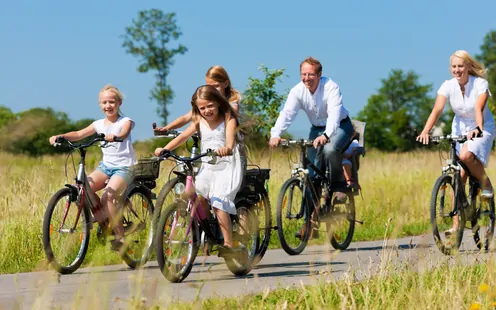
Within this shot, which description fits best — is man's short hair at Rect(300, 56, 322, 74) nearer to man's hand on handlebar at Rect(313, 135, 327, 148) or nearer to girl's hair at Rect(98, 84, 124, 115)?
man's hand on handlebar at Rect(313, 135, 327, 148)

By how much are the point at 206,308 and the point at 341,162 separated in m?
4.82

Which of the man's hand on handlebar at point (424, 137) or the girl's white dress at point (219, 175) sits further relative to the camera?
the man's hand on handlebar at point (424, 137)

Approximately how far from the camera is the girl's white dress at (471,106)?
10016mm

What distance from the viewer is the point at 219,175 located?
7.89 meters

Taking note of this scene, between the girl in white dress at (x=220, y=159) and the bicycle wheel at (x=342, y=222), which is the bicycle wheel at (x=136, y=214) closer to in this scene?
the girl in white dress at (x=220, y=159)

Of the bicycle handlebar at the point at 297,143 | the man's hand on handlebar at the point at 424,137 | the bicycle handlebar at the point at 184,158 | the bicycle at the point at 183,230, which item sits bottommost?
the bicycle at the point at 183,230

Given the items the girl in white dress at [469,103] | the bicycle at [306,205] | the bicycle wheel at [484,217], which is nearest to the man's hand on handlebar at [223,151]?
the bicycle at [306,205]

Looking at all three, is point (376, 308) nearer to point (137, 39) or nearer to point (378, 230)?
point (378, 230)

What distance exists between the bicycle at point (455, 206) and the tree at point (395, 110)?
85.0 metres

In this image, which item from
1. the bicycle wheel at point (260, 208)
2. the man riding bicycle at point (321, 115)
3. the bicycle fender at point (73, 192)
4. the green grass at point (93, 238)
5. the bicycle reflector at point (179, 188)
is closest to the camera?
the bicycle reflector at point (179, 188)

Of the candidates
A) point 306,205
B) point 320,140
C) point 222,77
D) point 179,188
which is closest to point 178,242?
point 179,188

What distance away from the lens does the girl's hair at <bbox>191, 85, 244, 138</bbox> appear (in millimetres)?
7879

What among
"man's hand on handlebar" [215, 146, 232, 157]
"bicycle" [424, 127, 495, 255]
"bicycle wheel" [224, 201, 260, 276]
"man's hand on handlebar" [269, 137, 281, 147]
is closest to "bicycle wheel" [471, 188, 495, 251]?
"bicycle" [424, 127, 495, 255]

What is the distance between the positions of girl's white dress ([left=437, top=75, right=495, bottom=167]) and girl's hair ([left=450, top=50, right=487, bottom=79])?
0.05m
